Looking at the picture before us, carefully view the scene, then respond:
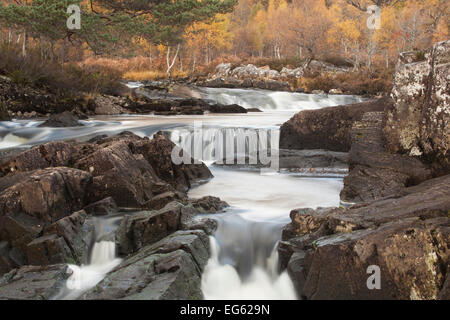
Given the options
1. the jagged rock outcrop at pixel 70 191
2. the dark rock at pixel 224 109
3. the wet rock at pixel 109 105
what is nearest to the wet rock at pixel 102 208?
the jagged rock outcrop at pixel 70 191

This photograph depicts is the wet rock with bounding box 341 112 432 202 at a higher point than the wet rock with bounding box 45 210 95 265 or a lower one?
higher

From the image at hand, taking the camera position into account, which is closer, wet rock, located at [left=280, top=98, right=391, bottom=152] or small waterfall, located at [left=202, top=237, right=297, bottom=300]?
small waterfall, located at [left=202, top=237, right=297, bottom=300]

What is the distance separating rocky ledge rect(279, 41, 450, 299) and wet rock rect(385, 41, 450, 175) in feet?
0.04

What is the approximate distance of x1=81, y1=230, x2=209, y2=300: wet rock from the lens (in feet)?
11.0

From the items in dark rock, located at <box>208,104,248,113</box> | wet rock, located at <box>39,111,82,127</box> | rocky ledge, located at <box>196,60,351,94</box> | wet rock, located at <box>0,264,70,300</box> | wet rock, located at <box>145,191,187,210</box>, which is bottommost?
wet rock, located at <box>0,264,70,300</box>

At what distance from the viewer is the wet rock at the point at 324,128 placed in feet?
27.6

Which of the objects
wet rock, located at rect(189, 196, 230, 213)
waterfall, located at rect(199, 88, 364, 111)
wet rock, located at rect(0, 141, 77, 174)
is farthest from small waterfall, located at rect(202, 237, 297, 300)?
waterfall, located at rect(199, 88, 364, 111)

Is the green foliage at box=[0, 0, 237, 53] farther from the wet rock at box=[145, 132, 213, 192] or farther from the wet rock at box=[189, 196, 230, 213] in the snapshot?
the wet rock at box=[189, 196, 230, 213]

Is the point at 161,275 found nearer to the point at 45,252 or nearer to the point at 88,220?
the point at 45,252

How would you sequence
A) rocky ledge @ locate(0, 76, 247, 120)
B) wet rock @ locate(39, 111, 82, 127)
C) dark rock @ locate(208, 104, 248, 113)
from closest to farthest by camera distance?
1. wet rock @ locate(39, 111, 82, 127)
2. rocky ledge @ locate(0, 76, 247, 120)
3. dark rock @ locate(208, 104, 248, 113)

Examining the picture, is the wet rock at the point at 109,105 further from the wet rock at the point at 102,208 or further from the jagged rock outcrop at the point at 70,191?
the wet rock at the point at 102,208

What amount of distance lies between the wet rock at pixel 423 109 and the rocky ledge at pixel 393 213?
0.04ft

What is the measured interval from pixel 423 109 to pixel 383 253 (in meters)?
2.76

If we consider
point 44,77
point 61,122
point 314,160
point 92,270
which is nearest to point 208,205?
point 92,270
